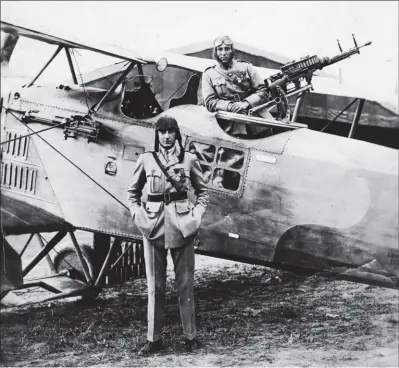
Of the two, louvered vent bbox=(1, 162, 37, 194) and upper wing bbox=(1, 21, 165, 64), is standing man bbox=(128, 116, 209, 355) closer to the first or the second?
upper wing bbox=(1, 21, 165, 64)

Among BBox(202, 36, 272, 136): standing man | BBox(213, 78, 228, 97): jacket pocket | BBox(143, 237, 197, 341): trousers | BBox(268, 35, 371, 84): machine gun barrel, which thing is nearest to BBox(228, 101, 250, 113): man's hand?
BBox(202, 36, 272, 136): standing man

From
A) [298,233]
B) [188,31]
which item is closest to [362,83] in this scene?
[188,31]

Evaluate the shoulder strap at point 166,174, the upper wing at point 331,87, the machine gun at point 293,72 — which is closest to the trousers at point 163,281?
the shoulder strap at point 166,174

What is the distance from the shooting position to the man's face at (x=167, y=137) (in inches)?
172

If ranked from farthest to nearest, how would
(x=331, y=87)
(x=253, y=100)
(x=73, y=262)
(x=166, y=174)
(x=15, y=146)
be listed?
(x=331, y=87) → (x=73, y=262) → (x=15, y=146) → (x=253, y=100) → (x=166, y=174)

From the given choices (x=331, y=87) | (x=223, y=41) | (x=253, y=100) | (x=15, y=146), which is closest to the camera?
(x=223, y=41)

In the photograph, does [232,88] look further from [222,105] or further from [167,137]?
[167,137]

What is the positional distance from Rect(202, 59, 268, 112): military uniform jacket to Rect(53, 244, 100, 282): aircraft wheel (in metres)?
2.75

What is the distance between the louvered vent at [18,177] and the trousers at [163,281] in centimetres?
250

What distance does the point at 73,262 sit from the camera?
7.25 meters

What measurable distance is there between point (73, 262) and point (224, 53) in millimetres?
3711

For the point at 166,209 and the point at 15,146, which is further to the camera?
the point at 15,146

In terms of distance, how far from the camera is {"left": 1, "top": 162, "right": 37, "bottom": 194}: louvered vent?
640 cm

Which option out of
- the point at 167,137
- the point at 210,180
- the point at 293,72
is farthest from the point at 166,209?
the point at 293,72
